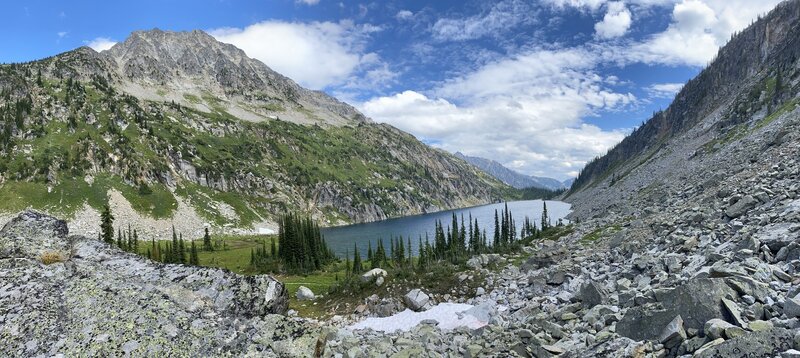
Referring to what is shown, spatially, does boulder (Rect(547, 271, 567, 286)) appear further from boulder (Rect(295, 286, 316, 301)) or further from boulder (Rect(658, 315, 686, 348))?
boulder (Rect(295, 286, 316, 301))

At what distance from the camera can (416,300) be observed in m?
39.3

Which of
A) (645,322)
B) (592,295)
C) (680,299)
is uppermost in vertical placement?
(680,299)

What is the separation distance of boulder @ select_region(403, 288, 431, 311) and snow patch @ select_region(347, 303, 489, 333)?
73cm

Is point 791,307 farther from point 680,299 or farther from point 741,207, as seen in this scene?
point 741,207

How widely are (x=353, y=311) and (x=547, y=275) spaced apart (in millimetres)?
19626

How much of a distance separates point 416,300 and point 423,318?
5.08 metres

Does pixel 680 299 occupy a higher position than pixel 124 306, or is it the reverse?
pixel 124 306

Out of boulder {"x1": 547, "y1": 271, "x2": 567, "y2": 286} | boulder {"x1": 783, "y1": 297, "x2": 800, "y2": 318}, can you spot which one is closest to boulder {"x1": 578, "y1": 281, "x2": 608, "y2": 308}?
boulder {"x1": 783, "y1": 297, "x2": 800, "y2": 318}

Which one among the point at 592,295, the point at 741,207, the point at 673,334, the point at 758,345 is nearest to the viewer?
the point at 758,345

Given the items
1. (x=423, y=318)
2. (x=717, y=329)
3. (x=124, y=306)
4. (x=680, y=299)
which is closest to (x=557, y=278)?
(x=423, y=318)

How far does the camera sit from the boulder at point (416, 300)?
38750 mm

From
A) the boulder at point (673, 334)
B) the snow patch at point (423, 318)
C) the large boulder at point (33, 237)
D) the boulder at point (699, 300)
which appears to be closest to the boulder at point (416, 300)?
the snow patch at point (423, 318)

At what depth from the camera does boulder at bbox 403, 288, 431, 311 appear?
38750 millimetres

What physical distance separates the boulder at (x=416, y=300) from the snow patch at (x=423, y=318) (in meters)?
0.73
